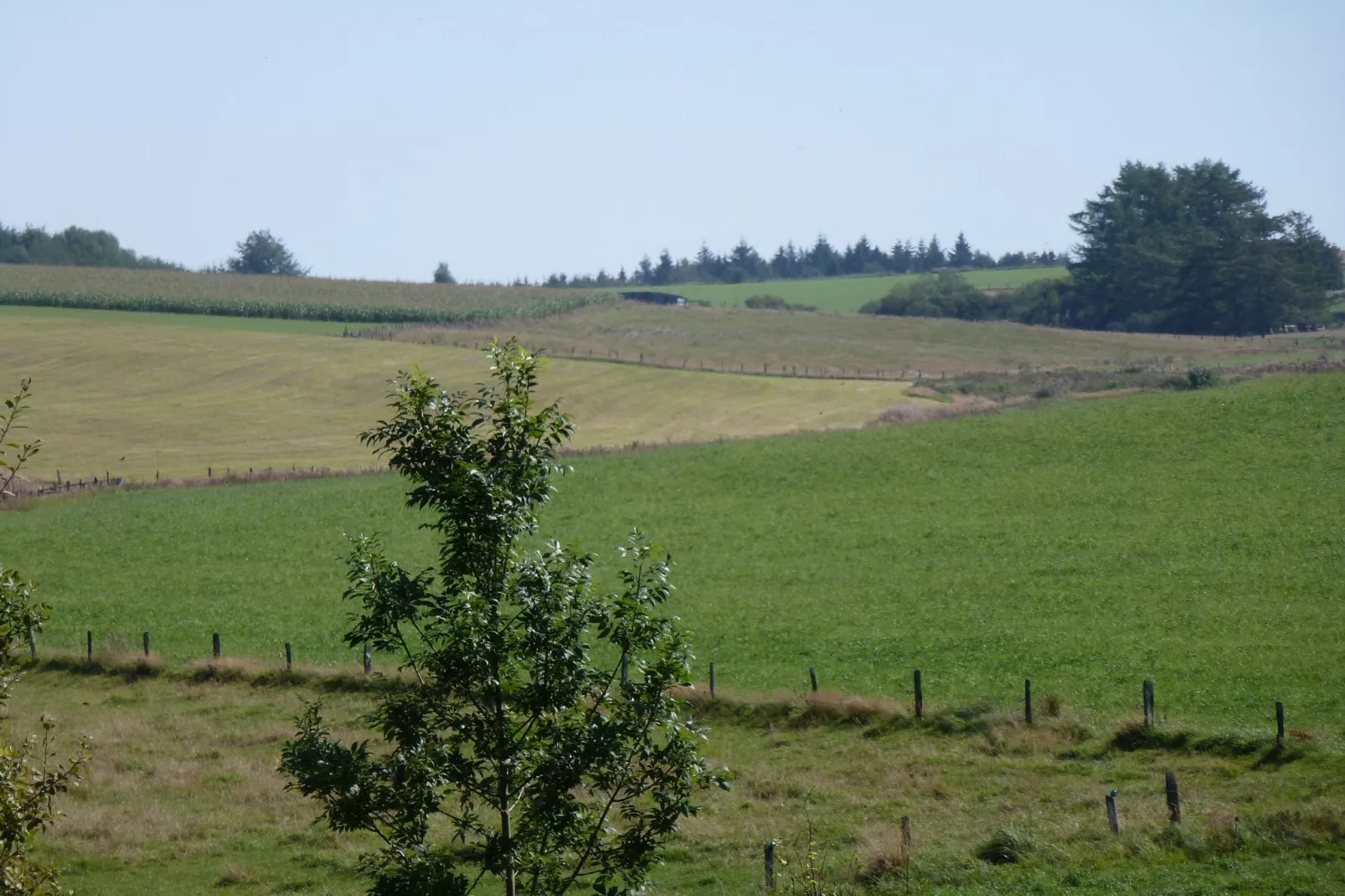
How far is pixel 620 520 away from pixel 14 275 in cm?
9042

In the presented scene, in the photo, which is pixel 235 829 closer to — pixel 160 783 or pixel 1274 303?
pixel 160 783

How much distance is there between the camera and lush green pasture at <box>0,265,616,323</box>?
351 ft

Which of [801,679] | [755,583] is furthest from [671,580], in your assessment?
[801,679]

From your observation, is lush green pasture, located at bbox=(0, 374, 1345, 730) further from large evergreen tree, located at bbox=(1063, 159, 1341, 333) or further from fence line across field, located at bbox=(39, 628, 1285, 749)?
large evergreen tree, located at bbox=(1063, 159, 1341, 333)

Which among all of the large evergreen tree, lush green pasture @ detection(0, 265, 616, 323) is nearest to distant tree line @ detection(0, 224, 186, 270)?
lush green pasture @ detection(0, 265, 616, 323)

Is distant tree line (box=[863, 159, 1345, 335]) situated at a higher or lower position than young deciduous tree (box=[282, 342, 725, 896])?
higher

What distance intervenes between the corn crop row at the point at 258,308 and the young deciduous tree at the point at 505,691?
9475 centimetres

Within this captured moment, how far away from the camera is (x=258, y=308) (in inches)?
4264

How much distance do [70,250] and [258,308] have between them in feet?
278

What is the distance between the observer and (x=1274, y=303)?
10788 centimetres

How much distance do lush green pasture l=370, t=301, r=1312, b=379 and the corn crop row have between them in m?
5.66

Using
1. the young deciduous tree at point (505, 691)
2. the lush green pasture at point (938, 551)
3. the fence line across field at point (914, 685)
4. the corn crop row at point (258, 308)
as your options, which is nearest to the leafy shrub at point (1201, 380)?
the lush green pasture at point (938, 551)

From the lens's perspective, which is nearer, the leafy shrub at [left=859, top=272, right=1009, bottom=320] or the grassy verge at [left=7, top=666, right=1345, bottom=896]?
the grassy verge at [left=7, top=666, right=1345, bottom=896]

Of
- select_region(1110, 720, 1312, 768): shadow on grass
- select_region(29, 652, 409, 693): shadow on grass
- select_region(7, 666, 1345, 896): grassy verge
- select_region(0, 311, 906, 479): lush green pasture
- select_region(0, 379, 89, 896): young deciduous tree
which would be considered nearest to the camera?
select_region(0, 379, 89, 896): young deciduous tree
